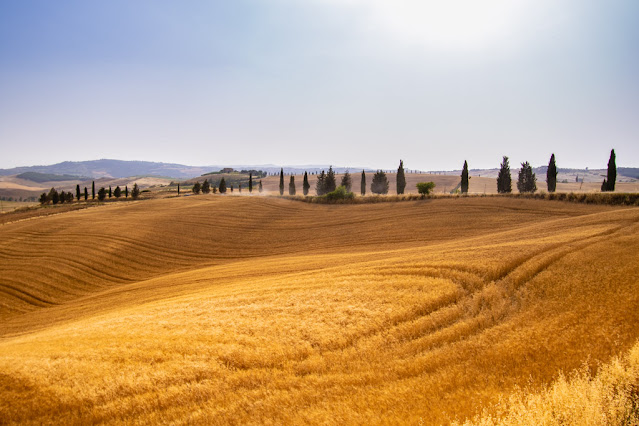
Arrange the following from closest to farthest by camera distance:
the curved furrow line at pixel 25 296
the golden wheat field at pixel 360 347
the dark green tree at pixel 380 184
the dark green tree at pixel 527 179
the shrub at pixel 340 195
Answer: the golden wheat field at pixel 360 347, the curved furrow line at pixel 25 296, the shrub at pixel 340 195, the dark green tree at pixel 527 179, the dark green tree at pixel 380 184

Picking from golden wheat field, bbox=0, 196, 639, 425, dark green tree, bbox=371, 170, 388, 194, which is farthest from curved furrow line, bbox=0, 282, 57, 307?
dark green tree, bbox=371, 170, 388, 194

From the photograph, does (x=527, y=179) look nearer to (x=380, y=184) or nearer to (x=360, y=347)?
(x=380, y=184)

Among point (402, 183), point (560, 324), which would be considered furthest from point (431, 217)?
point (402, 183)

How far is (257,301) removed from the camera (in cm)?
1424

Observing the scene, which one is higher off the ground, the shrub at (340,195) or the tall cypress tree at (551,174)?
the tall cypress tree at (551,174)

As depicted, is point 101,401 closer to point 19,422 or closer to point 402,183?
point 19,422

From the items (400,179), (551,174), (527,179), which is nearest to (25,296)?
(400,179)

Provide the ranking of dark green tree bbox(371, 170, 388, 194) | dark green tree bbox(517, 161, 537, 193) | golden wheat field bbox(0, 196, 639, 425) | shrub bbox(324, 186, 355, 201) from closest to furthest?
golden wheat field bbox(0, 196, 639, 425), shrub bbox(324, 186, 355, 201), dark green tree bbox(517, 161, 537, 193), dark green tree bbox(371, 170, 388, 194)

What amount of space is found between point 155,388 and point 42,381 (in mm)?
2726

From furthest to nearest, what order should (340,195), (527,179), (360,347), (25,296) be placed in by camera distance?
(527,179) < (340,195) < (25,296) < (360,347)

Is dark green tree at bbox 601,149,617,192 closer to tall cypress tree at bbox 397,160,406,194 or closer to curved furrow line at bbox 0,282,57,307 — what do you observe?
tall cypress tree at bbox 397,160,406,194

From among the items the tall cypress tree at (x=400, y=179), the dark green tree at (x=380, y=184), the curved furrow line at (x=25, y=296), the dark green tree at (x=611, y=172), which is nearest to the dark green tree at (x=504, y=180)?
the dark green tree at (x=611, y=172)

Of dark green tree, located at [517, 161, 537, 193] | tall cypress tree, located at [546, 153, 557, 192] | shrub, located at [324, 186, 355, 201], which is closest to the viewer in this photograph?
shrub, located at [324, 186, 355, 201]

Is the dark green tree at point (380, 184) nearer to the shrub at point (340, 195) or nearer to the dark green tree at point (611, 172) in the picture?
the shrub at point (340, 195)
